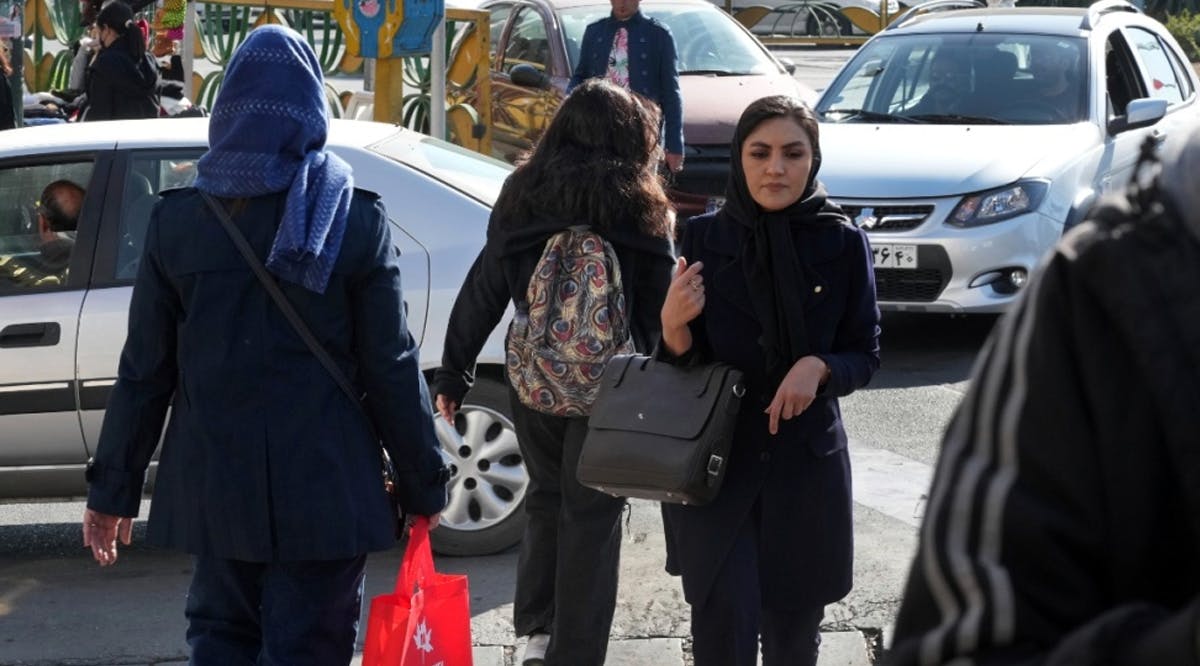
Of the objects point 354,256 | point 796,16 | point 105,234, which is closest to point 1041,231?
point 105,234

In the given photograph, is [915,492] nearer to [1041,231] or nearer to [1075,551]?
[1041,231]

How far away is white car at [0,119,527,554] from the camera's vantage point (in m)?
5.90

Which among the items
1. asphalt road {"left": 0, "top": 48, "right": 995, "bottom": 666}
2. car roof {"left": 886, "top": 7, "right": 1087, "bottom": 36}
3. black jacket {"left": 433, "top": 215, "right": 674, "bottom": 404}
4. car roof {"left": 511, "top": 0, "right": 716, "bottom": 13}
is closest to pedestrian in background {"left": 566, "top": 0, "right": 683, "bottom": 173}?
car roof {"left": 886, "top": 7, "right": 1087, "bottom": 36}

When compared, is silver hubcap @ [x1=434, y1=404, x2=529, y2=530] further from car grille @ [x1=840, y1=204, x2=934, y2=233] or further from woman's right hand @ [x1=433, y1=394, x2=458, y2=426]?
car grille @ [x1=840, y1=204, x2=934, y2=233]

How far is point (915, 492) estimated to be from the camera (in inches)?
277

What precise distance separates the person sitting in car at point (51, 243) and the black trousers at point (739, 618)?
2833 mm

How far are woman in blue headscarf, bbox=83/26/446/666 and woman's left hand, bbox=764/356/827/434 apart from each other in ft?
2.48

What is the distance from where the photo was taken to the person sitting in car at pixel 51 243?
6000 mm

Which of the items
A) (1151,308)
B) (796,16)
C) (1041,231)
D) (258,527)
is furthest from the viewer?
(796,16)

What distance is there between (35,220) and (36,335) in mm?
429

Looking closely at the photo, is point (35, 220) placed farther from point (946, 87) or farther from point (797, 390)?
point (946, 87)

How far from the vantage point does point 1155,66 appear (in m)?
11.0

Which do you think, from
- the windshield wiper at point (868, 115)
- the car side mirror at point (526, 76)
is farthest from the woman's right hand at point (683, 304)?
the car side mirror at point (526, 76)

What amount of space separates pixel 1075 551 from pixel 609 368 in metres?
2.82
